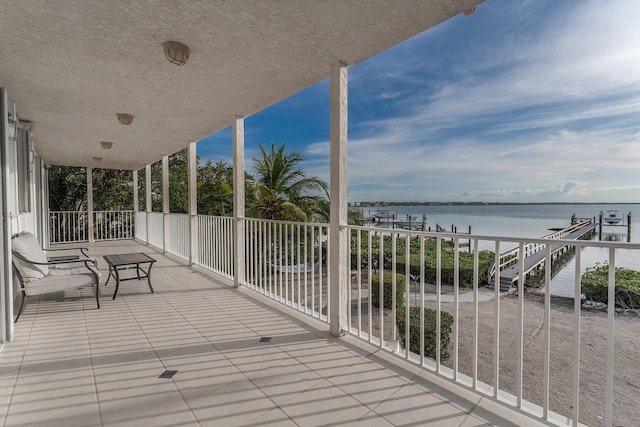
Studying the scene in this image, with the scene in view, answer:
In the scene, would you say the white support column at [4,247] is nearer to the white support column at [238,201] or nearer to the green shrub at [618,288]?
the white support column at [238,201]

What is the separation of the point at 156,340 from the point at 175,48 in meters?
2.46

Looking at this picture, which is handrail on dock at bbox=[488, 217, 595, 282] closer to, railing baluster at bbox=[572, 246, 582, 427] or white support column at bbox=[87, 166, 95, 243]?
railing baluster at bbox=[572, 246, 582, 427]

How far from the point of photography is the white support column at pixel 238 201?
4645 mm

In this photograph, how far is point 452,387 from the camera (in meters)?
2.07

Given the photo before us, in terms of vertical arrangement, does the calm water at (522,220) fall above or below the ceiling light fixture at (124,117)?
below

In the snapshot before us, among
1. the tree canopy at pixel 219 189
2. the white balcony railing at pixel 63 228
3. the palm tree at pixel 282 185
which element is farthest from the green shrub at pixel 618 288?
the white balcony railing at pixel 63 228

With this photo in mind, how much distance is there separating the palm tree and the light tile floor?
197 inches

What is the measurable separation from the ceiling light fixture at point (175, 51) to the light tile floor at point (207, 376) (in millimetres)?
2379

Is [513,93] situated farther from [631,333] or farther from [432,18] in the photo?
[432,18]

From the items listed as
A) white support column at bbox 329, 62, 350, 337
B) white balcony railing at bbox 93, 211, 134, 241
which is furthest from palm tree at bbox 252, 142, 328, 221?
white balcony railing at bbox 93, 211, 134, 241

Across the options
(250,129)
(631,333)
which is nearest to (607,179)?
(631,333)

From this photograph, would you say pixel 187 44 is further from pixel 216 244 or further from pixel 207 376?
pixel 216 244

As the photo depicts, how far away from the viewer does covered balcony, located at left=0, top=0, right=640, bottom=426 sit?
72.7 inches

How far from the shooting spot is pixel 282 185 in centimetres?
903
